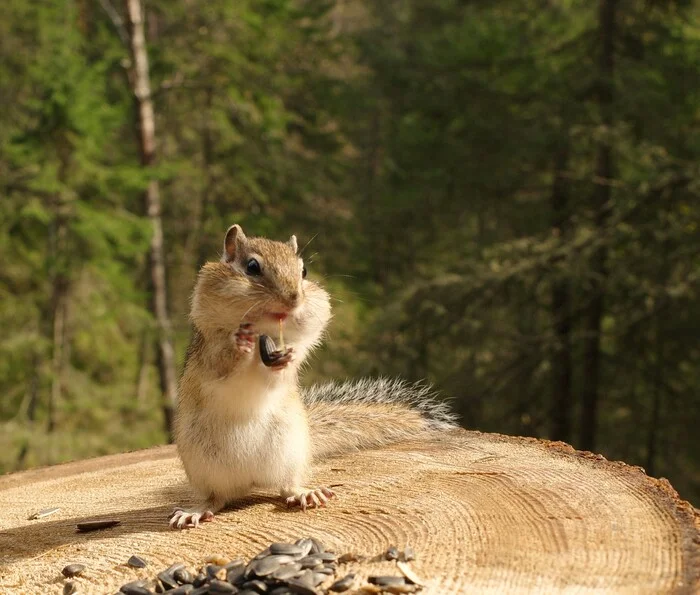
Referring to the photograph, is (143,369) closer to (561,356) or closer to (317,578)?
(561,356)

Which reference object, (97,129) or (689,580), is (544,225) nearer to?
(97,129)

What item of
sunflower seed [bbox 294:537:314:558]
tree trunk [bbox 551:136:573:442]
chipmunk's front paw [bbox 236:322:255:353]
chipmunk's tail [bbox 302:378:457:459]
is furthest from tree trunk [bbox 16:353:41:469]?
sunflower seed [bbox 294:537:314:558]

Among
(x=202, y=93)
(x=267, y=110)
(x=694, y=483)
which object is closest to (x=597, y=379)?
(x=694, y=483)

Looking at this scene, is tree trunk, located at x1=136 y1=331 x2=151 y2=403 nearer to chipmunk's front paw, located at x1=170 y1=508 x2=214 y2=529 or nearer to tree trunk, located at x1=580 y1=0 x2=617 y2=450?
tree trunk, located at x1=580 y1=0 x2=617 y2=450

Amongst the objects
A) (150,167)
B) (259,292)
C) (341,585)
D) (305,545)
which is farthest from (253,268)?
(150,167)

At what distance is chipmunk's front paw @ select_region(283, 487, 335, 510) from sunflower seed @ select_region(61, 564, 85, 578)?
2.63 feet

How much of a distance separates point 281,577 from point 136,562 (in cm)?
60

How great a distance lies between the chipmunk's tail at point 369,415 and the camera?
3801mm

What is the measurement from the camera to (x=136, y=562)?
8.73ft

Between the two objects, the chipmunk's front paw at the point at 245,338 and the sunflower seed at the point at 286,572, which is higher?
the chipmunk's front paw at the point at 245,338

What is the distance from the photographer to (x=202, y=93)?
14.4 m

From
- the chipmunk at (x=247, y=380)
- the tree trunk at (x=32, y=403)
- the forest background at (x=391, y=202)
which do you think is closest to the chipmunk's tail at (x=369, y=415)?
the chipmunk at (x=247, y=380)

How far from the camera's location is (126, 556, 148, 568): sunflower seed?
265 centimetres

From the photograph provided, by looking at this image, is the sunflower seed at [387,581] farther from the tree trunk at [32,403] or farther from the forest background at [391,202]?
the tree trunk at [32,403]
